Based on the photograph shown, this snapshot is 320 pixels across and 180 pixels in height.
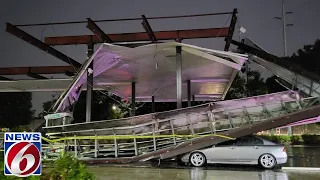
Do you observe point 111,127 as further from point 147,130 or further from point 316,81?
point 316,81

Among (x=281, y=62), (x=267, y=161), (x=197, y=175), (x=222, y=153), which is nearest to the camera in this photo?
(x=197, y=175)

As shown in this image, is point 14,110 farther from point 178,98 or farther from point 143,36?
point 178,98

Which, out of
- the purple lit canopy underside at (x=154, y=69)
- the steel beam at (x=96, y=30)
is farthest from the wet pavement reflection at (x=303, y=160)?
the steel beam at (x=96, y=30)

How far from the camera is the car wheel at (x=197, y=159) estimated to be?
12.4 metres

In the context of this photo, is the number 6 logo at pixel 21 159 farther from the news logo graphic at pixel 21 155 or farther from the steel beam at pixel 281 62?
the steel beam at pixel 281 62

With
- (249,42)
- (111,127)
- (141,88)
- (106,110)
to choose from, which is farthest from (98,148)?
(106,110)

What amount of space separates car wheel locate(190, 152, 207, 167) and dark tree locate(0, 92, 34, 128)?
45.9 m

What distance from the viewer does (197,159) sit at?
40.8 ft

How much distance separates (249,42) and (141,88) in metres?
10.3

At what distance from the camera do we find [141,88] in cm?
2359

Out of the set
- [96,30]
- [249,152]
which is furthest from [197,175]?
[96,30]

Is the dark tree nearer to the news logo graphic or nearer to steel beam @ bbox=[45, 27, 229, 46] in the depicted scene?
steel beam @ bbox=[45, 27, 229, 46]

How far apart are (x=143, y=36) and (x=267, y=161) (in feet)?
27.6

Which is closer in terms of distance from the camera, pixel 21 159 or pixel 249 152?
pixel 21 159
